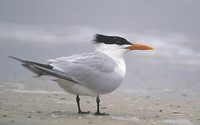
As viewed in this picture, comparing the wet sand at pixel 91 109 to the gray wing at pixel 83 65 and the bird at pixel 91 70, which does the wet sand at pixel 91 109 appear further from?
the gray wing at pixel 83 65

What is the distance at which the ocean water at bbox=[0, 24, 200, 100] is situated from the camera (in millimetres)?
8930

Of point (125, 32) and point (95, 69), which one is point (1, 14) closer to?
point (125, 32)

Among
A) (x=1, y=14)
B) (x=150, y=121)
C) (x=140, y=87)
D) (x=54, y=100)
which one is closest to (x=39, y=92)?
(x=54, y=100)

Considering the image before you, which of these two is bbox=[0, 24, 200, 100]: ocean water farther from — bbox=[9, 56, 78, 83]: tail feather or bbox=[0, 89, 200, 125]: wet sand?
bbox=[9, 56, 78, 83]: tail feather

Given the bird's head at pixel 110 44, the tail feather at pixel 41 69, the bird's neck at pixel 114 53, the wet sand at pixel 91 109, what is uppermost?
the bird's head at pixel 110 44

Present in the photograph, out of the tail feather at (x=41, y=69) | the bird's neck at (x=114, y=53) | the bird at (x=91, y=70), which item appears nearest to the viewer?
the tail feather at (x=41, y=69)

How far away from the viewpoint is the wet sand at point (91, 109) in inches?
234

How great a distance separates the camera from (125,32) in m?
15.3

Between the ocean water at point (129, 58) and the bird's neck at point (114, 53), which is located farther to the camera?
the ocean water at point (129, 58)

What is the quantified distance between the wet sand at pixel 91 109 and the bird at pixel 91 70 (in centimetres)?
27

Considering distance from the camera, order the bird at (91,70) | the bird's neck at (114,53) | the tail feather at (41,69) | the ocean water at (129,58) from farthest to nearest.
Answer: the ocean water at (129,58) < the bird's neck at (114,53) < the bird at (91,70) < the tail feather at (41,69)

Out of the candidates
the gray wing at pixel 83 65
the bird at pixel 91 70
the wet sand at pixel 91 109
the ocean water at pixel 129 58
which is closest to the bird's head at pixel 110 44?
the bird at pixel 91 70

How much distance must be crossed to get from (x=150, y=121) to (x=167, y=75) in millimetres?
4235

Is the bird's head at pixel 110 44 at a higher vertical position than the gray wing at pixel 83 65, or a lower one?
higher
